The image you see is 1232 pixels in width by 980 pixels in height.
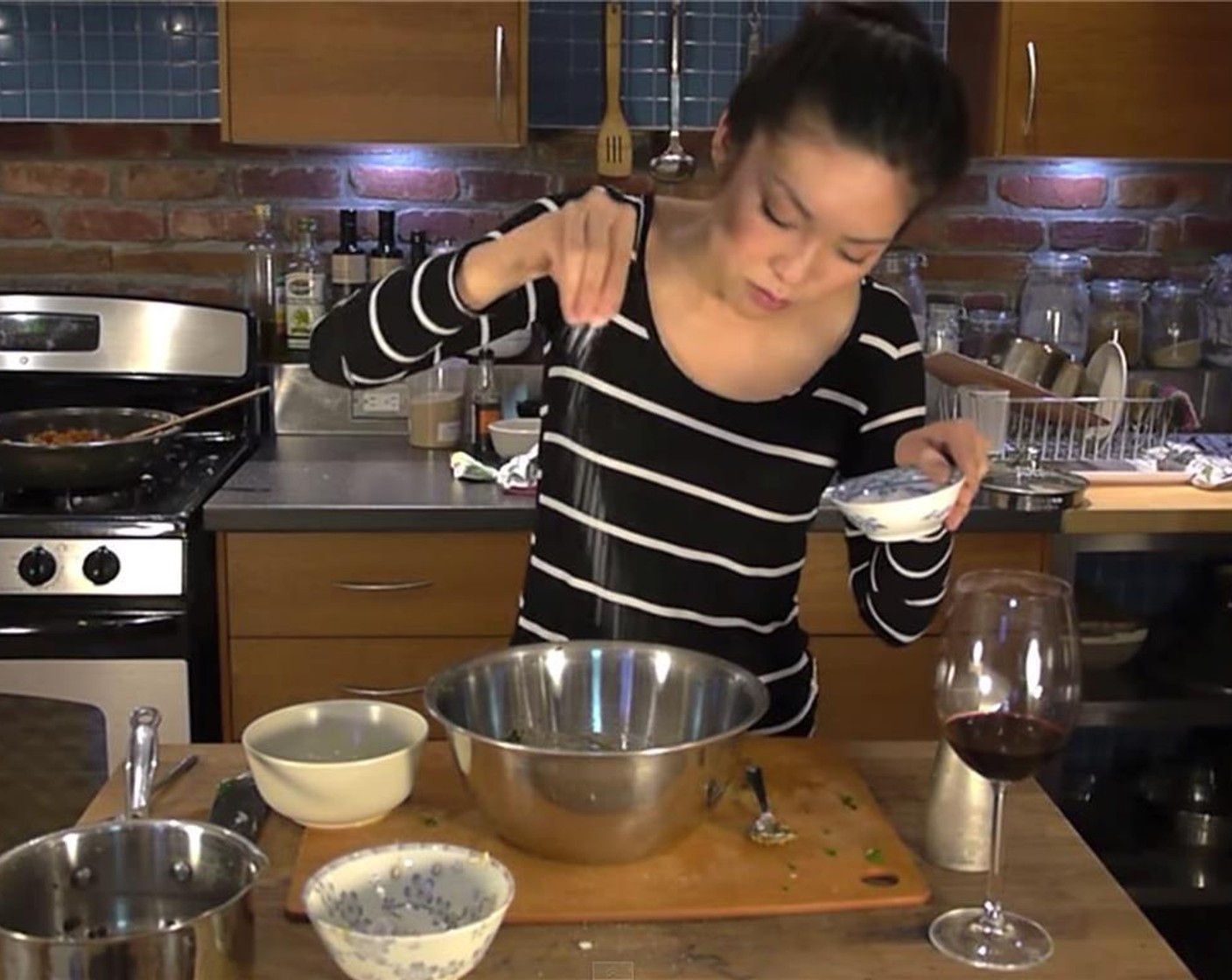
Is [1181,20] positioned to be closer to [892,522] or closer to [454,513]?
[454,513]

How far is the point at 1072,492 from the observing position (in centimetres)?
245

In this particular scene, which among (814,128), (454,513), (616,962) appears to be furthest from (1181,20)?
(616,962)

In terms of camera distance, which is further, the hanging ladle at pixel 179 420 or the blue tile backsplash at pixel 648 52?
the blue tile backsplash at pixel 648 52

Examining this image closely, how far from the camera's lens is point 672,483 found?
4.99 ft

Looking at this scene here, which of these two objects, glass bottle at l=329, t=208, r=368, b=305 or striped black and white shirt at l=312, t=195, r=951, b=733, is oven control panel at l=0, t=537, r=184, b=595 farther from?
striped black and white shirt at l=312, t=195, r=951, b=733

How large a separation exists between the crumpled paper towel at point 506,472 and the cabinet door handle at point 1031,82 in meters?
1.00

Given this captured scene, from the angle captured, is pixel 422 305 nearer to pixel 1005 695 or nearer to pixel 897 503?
pixel 897 503

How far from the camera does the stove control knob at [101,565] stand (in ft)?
7.54

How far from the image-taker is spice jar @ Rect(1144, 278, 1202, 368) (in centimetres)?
300

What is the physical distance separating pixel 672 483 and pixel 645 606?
0.13 m

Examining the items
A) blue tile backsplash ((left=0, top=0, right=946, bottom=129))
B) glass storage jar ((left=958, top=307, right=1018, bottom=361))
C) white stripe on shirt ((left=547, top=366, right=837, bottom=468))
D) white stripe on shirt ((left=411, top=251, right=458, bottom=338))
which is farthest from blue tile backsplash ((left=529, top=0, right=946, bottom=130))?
white stripe on shirt ((left=411, top=251, right=458, bottom=338))

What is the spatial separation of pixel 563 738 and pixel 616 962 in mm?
310

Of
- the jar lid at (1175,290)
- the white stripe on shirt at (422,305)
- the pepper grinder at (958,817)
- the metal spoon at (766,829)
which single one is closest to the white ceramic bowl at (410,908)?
the metal spoon at (766,829)

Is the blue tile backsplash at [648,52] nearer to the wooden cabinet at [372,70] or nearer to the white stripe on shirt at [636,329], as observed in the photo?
the wooden cabinet at [372,70]
